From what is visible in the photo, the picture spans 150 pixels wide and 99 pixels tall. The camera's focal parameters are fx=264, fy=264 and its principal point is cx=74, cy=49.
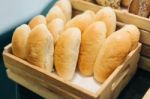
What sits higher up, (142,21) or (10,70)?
(142,21)

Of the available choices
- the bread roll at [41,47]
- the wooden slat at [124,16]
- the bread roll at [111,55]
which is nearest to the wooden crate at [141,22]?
the wooden slat at [124,16]

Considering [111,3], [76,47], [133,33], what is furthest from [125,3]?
[76,47]

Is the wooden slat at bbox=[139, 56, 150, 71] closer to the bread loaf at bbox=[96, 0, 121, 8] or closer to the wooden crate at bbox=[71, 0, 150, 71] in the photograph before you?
the wooden crate at bbox=[71, 0, 150, 71]

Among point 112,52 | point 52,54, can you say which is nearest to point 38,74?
point 52,54

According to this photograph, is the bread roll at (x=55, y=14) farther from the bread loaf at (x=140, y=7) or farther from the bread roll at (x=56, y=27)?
the bread loaf at (x=140, y=7)

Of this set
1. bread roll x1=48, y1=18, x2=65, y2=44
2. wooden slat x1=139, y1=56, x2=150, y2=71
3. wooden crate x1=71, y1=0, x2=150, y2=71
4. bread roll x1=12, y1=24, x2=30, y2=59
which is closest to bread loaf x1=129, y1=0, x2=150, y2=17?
wooden crate x1=71, y1=0, x2=150, y2=71

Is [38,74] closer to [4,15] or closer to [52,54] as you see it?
[52,54]

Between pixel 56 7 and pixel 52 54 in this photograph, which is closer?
pixel 52 54

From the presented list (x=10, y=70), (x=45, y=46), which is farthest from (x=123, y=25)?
(x=10, y=70)
